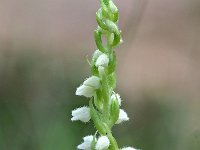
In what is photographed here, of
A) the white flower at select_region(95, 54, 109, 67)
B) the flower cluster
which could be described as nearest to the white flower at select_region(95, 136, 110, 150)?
the flower cluster

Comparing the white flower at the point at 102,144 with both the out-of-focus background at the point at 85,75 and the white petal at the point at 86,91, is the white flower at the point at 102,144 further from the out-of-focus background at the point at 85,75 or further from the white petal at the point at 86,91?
the out-of-focus background at the point at 85,75

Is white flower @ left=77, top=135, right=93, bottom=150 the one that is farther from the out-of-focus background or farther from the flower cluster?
the out-of-focus background

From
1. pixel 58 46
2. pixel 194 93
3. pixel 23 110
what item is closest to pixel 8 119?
pixel 23 110

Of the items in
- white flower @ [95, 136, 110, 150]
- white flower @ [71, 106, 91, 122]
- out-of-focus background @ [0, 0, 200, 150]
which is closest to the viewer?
white flower @ [95, 136, 110, 150]

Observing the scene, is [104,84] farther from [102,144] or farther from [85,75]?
[85,75]

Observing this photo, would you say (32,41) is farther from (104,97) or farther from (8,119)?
(104,97)

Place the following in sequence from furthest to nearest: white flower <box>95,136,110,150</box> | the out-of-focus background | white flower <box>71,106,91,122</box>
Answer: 1. the out-of-focus background
2. white flower <box>71,106,91,122</box>
3. white flower <box>95,136,110,150</box>

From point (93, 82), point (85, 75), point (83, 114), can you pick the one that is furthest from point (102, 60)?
point (85, 75)
